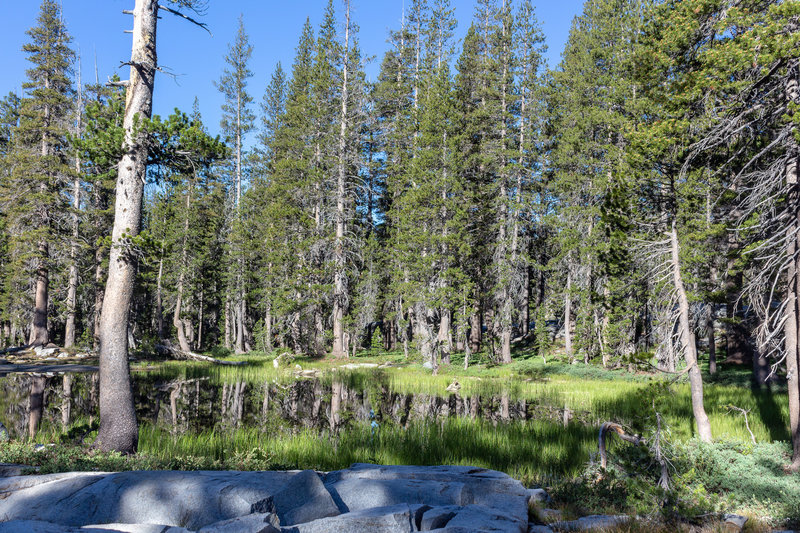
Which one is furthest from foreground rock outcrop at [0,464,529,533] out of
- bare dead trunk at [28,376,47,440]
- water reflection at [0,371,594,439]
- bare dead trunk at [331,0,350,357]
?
bare dead trunk at [331,0,350,357]

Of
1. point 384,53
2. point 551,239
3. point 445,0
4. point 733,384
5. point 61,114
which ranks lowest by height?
point 733,384

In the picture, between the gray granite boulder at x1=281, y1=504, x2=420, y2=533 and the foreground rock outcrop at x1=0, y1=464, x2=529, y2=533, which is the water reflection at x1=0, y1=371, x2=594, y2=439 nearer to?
the foreground rock outcrop at x1=0, y1=464, x2=529, y2=533

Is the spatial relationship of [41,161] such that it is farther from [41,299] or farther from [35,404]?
[35,404]

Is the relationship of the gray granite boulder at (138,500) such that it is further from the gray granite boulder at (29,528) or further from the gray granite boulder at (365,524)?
the gray granite boulder at (29,528)

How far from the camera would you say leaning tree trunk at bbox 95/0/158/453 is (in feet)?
26.4

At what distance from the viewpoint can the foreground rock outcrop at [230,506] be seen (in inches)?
158

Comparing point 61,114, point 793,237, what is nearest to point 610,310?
point 793,237

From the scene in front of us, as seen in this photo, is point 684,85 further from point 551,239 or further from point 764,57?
point 551,239

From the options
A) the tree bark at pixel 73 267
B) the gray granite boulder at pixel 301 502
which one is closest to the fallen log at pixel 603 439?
the gray granite boulder at pixel 301 502

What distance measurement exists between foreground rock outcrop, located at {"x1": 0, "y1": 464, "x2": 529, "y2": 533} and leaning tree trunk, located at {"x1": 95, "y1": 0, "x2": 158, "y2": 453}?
2.96 metres

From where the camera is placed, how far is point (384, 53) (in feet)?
134

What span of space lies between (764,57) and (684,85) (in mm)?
1487

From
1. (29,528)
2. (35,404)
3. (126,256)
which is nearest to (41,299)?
(35,404)

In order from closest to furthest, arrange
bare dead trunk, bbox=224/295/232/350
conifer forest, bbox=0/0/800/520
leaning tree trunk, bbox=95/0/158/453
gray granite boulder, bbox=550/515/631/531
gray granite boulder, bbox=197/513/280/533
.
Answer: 1. gray granite boulder, bbox=197/513/280/533
2. gray granite boulder, bbox=550/515/631/531
3. leaning tree trunk, bbox=95/0/158/453
4. conifer forest, bbox=0/0/800/520
5. bare dead trunk, bbox=224/295/232/350
